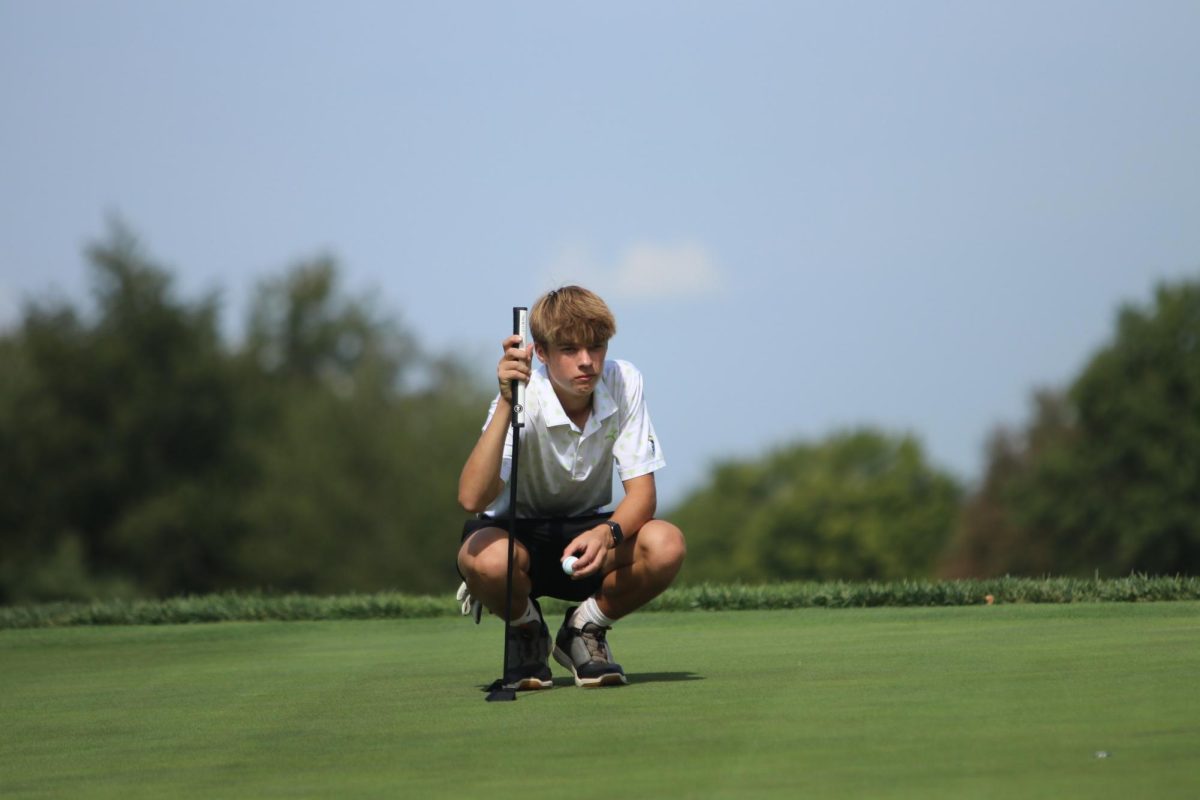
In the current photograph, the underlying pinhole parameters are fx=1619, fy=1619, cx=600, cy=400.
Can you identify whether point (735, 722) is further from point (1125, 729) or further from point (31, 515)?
point (31, 515)

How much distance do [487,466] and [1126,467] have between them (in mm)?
39933

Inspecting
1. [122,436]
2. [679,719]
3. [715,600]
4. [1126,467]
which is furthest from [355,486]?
[679,719]

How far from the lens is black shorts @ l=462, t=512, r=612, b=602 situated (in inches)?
226

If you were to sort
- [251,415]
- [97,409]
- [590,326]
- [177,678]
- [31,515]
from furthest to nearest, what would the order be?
[251,415] < [97,409] < [31,515] < [177,678] < [590,326]

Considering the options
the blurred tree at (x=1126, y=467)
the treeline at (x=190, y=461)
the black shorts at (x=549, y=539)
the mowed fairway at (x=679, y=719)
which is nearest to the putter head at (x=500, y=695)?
the mowed fairway at (x=679, y=719)

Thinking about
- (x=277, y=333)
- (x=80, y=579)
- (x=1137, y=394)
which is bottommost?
(x=80, y=579)

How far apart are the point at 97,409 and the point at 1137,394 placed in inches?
1188

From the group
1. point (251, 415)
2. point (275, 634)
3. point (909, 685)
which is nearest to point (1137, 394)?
point (251, 415)

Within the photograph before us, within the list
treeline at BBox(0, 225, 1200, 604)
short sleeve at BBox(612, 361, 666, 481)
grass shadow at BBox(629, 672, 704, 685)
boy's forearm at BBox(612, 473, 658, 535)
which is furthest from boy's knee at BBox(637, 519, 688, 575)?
treeline at BBox(0, 225, 1200, 604)

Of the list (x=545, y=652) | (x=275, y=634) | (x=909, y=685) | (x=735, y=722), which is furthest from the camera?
(x=275, y=634)

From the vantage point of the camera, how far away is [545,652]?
5.68m

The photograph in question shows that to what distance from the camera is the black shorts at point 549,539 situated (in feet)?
18.8

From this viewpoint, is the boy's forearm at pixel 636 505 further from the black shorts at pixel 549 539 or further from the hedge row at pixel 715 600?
the hedge row at pixel 715 600

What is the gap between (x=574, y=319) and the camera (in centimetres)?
523
